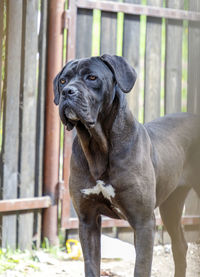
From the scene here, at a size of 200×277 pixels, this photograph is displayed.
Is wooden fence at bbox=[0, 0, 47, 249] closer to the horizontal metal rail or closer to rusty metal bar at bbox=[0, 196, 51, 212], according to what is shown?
rusty metal bar at bbox=[0, 196, 51, 212]

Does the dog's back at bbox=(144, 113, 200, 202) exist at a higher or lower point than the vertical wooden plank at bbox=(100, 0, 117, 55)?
lower

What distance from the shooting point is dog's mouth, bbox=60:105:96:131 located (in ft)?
8.73

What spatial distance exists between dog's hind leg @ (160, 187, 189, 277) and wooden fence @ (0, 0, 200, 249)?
0.88 metres

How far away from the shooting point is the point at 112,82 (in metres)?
2.88

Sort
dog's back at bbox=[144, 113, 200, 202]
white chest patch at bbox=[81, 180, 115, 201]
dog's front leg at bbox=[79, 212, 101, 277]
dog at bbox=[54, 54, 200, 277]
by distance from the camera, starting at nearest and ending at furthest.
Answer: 1. dog at bbox=[54, 54, 200, 277]
2. white chest patch at bbox=[81, 180, 115, 201]
3. dog's front leg at bbox=[79, 212, 101, 277]
4. dog's back at bbox=[144, 113, 200, 202]

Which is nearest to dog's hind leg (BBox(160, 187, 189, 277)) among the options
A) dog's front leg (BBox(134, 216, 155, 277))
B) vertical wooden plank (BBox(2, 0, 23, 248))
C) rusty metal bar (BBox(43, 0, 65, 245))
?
dog's front leg (BBox(134, 216, 155, 277))

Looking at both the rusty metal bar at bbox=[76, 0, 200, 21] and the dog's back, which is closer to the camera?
the dog's back

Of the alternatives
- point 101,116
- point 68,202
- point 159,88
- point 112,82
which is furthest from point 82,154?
point 159,88

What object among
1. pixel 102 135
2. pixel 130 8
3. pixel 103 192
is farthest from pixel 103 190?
pixel 130 8

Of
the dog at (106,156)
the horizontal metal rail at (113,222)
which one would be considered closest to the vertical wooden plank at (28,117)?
the horizontal metal rail at (113,222)

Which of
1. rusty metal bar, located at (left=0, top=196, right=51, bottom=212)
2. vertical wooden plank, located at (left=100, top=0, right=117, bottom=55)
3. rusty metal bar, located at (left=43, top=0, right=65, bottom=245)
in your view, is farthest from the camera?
vertical wooden plank, located at (left=100, top=0, right=117, bottom=55)

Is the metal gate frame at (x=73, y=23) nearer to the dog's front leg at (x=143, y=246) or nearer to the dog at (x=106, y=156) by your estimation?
the dog at (x=106, y=156)

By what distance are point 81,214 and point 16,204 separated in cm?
150

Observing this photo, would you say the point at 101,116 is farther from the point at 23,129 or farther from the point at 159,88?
the point at 159,88
